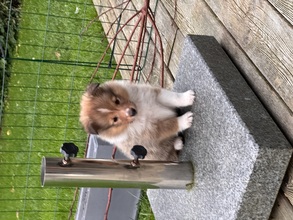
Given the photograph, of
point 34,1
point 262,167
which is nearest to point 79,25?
point 34,1

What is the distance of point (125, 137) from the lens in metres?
2.50

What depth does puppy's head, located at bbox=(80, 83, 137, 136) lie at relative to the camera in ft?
8.04

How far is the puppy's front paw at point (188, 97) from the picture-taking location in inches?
89.8

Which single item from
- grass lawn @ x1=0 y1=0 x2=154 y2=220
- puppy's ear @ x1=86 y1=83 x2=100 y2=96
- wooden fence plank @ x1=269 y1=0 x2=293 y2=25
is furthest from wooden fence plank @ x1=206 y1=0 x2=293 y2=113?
grass lawn @ x1=0 y1=0 x2=154 y2=220

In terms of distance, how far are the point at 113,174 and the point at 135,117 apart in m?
0.51

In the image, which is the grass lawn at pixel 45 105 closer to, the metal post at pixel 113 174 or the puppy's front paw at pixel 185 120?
the puppy's front paw at pixel 185 120

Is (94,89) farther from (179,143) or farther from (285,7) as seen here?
(285,7)

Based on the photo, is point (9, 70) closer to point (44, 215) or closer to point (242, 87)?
point (44, 215)

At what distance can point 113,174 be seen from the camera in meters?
1.99

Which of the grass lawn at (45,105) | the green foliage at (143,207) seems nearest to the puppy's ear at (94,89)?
the green foliage at (143,207)

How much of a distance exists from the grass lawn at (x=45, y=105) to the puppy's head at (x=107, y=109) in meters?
2.19

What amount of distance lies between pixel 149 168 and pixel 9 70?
4.31 meters

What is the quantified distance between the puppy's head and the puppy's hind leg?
0.49 feet

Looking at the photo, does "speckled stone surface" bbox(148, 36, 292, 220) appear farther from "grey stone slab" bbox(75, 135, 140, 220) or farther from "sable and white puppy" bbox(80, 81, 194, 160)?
"grey stone slab" bbox(75, 135, 140, 220)
